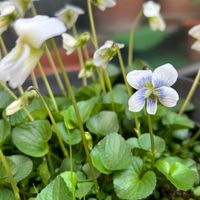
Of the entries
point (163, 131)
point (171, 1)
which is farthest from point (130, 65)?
point (171, 1)

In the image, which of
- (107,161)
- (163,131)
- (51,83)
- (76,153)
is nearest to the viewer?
(107,161)

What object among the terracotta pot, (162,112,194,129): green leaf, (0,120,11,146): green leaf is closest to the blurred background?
the terracotta pot

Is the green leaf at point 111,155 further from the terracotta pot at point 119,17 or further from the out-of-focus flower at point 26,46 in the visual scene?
the terracotta pot at point 119,17

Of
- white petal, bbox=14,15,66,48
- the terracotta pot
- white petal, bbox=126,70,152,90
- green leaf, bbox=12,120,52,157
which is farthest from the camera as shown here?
the terracotta pot

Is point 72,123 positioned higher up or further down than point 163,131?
higher up

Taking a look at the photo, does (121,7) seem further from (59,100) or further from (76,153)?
(76,153)

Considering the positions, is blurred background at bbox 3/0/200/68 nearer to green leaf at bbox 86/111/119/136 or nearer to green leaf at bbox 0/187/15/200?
green leaf at bbox 86/111/119/136

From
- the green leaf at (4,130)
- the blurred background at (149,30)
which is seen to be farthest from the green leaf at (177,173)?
the blurred background at (149,30)
